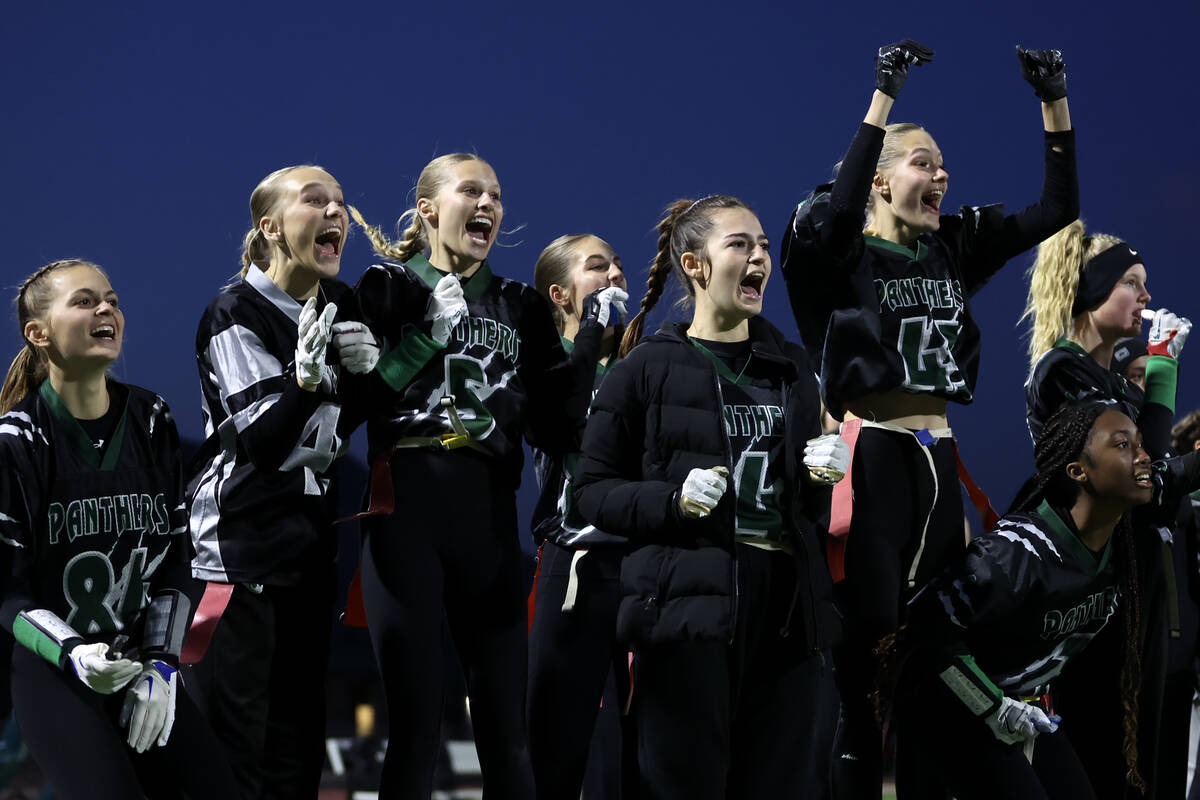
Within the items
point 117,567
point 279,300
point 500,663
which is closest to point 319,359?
point 279,300

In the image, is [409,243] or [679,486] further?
[409,243]

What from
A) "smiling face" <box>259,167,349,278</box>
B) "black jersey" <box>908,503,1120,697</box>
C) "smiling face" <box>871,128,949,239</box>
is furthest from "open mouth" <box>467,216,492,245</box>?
"black jersey" <box>908,503,1120,697</box>

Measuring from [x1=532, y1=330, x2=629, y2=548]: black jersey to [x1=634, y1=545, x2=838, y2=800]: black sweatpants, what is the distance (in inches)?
26.8

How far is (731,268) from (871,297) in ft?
2.02

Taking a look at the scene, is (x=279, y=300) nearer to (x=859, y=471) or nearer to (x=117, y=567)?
(x=117, y=567)

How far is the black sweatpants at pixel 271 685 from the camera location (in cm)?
268

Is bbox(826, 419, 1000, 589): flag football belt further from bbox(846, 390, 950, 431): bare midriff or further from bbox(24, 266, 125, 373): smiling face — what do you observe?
bbox(24, 266, 125, 373): smiling face

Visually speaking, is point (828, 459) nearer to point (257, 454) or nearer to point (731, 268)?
point (731, 268)

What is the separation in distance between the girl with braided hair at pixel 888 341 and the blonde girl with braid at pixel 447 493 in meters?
0.69

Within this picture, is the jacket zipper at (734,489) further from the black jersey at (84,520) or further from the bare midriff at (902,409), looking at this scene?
the black jersey at (84,520)

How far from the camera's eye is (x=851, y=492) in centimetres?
296

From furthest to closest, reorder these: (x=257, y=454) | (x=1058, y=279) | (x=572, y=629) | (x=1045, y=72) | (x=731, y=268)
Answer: (x=1058, y=279), (x=1045, y=72), (x=572, y=629), (x=257, y=454), (x=731, y=268)

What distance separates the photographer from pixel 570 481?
130 inches

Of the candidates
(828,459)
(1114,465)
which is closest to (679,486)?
(828,459)
